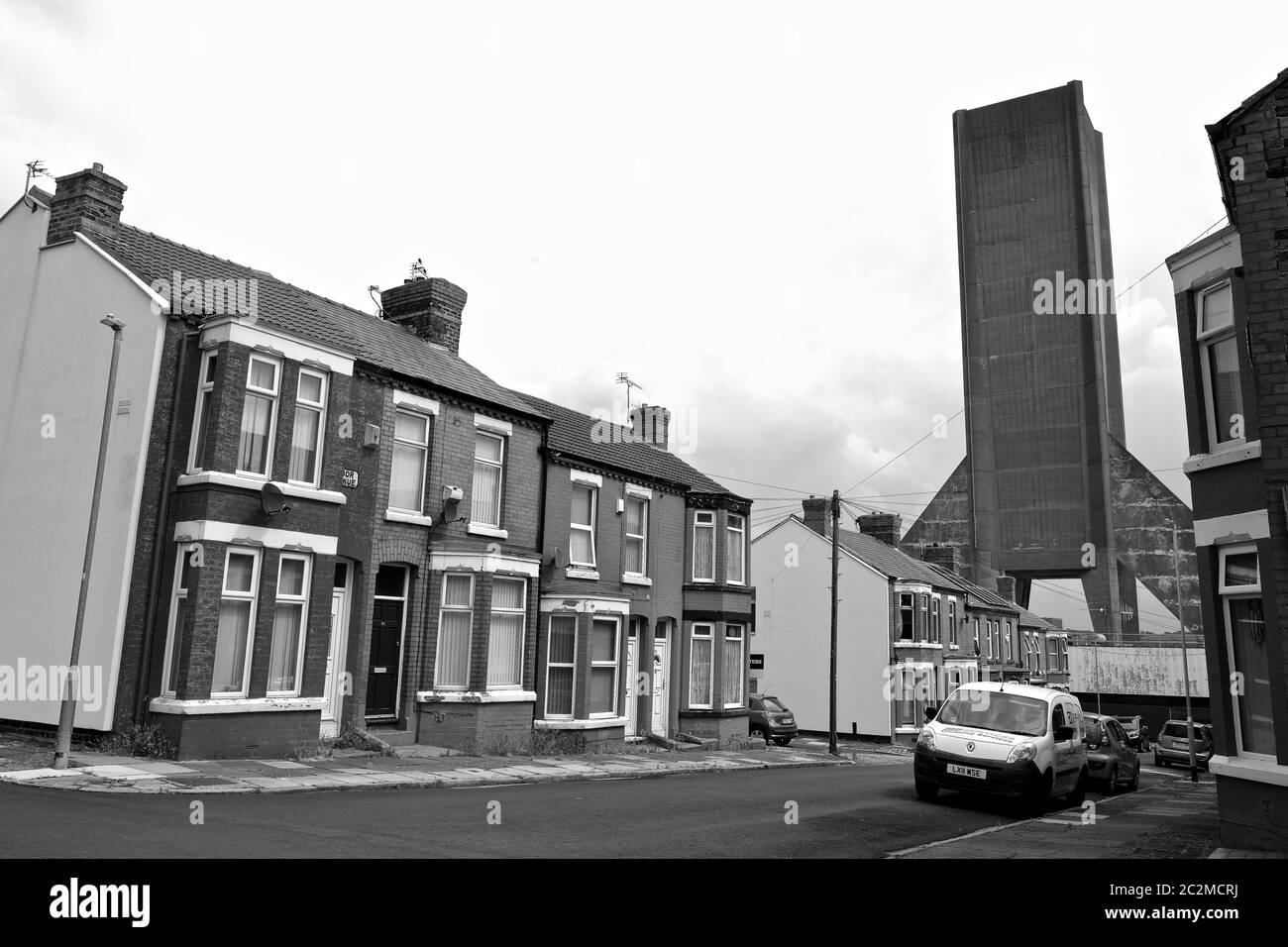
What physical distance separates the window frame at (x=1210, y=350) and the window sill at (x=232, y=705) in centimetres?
→ 1367

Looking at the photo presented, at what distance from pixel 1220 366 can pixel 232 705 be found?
14.5 meters

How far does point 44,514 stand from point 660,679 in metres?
15.2

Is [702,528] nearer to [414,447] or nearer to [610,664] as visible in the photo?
[610,664]

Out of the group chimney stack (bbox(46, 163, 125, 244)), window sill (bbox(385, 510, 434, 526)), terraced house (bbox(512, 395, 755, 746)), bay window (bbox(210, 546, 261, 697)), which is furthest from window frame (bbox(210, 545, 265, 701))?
terraced house (bbox(512, 395, 755, 746))

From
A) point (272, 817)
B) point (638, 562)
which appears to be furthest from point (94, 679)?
point (638, 562)

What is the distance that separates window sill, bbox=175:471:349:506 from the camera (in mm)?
14531

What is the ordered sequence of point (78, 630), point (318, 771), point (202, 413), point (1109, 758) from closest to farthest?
point (78, 630), point (318, 771), point (202, 413), point (1109, 758)

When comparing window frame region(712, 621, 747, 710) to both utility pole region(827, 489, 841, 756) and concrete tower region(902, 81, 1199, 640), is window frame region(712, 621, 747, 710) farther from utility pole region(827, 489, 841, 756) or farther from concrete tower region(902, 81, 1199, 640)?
concrete tower region(902, 81, 1199, 640)

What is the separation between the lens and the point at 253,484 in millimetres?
15047

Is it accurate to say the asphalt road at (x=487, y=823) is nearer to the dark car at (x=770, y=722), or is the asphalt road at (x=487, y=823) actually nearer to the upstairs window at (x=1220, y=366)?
the upstairs window at (x=1220, y=366)

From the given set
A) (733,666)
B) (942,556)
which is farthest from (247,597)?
(942,556)

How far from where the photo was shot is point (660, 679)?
25.5 m

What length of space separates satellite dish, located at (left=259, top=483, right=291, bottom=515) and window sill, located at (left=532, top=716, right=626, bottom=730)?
7.79 meters
